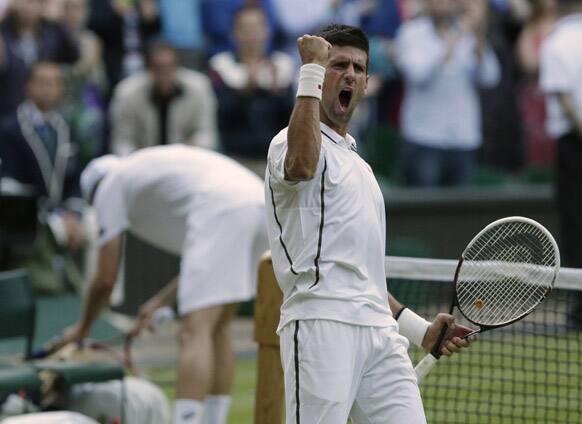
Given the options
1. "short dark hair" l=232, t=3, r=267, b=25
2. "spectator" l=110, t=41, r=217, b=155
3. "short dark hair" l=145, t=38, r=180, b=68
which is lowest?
"spectator" l=110, t=41, r=217, b=155

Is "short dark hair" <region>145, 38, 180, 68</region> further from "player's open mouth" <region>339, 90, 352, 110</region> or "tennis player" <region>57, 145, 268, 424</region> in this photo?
"player's open mouth" <region>339, 90, 352, 110</region>

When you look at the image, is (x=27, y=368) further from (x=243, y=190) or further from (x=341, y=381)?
(x=341, y=381)

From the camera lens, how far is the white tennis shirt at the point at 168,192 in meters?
7.70

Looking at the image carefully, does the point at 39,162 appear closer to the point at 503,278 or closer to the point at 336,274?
the point at 503,278

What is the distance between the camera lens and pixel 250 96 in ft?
43.1

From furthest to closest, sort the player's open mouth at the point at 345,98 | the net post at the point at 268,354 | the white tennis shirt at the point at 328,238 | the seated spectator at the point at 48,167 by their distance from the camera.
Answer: the seated spectator at the point at 48,167, the net post at the point at 268,354, the player's open mouth at the point at 345,98, the white tennis shirt at the point at 328,238

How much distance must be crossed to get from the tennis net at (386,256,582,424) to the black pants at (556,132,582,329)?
1.85ft

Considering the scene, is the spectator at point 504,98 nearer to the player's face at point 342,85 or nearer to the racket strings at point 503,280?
the racket strings at point 503,280

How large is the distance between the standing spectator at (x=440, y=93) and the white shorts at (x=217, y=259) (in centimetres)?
609

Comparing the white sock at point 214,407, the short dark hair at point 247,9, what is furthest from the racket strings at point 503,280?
the short dark hair at point 247,9

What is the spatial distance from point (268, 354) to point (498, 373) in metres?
4.07

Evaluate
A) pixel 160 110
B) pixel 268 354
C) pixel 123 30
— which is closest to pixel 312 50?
pixel 268 354

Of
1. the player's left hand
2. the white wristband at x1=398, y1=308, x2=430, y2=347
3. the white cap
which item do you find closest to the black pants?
the white cap

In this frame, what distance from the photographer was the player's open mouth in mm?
5133
